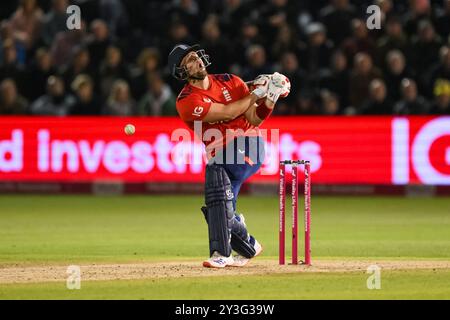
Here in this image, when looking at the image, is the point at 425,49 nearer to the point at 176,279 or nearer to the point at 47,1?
the point at 47,1

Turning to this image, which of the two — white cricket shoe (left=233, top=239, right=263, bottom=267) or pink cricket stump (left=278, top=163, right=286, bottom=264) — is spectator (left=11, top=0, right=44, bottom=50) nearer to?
white cricket shoe (left=233, top=239, right=263, bottom=267)

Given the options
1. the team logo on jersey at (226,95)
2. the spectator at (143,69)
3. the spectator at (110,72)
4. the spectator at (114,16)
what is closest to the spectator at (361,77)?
the spectator at (143,69)

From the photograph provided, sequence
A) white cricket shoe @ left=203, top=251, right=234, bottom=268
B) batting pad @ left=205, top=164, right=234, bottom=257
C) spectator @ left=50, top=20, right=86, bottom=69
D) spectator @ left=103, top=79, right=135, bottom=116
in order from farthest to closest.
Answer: spectator @ left=50, top=20, right=86, bottom=69, spectator @ left=103, top=79, right=135, bottom=116, white cricket shoe @ left=203, top=251, right=234, bottom=268, batting pad @ left=205, top=164, right=234, bottom=257

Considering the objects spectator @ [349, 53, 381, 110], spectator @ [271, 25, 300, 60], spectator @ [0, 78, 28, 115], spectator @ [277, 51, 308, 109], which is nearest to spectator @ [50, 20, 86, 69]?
spectator @ [0, 78, 28, 115]

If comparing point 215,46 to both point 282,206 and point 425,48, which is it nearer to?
point 425,48

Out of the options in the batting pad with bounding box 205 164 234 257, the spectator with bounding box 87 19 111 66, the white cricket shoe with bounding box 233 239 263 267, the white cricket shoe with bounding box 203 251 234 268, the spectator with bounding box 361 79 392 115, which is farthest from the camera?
the spectator with bounding box 87 19 111 66

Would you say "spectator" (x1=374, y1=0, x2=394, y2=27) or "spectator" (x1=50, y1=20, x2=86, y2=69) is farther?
"spectator" (x1=50, y1=20, x2=86, y2=69)

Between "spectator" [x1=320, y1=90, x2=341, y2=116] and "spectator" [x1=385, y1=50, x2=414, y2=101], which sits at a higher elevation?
"spectator" [x1=385, y1=50, x2=414, y2=101]

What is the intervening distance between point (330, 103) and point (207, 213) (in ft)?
32.8

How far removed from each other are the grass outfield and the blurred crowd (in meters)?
1.93

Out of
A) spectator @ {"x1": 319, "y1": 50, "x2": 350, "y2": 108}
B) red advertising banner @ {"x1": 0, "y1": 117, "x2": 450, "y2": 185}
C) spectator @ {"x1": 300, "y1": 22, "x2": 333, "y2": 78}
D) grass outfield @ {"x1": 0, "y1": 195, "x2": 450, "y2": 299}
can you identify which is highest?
spectator @ {"x1": 300, "y1": 22, "x2": 333, "y2": 78}

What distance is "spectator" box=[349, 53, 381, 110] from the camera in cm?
2214

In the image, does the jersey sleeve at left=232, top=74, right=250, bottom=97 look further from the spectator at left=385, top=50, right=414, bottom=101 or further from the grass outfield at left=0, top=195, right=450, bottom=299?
the spectator at left=385, top=50, right=414, bottom=101

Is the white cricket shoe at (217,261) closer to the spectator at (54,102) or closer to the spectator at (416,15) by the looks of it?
the spectator at (54,102)
